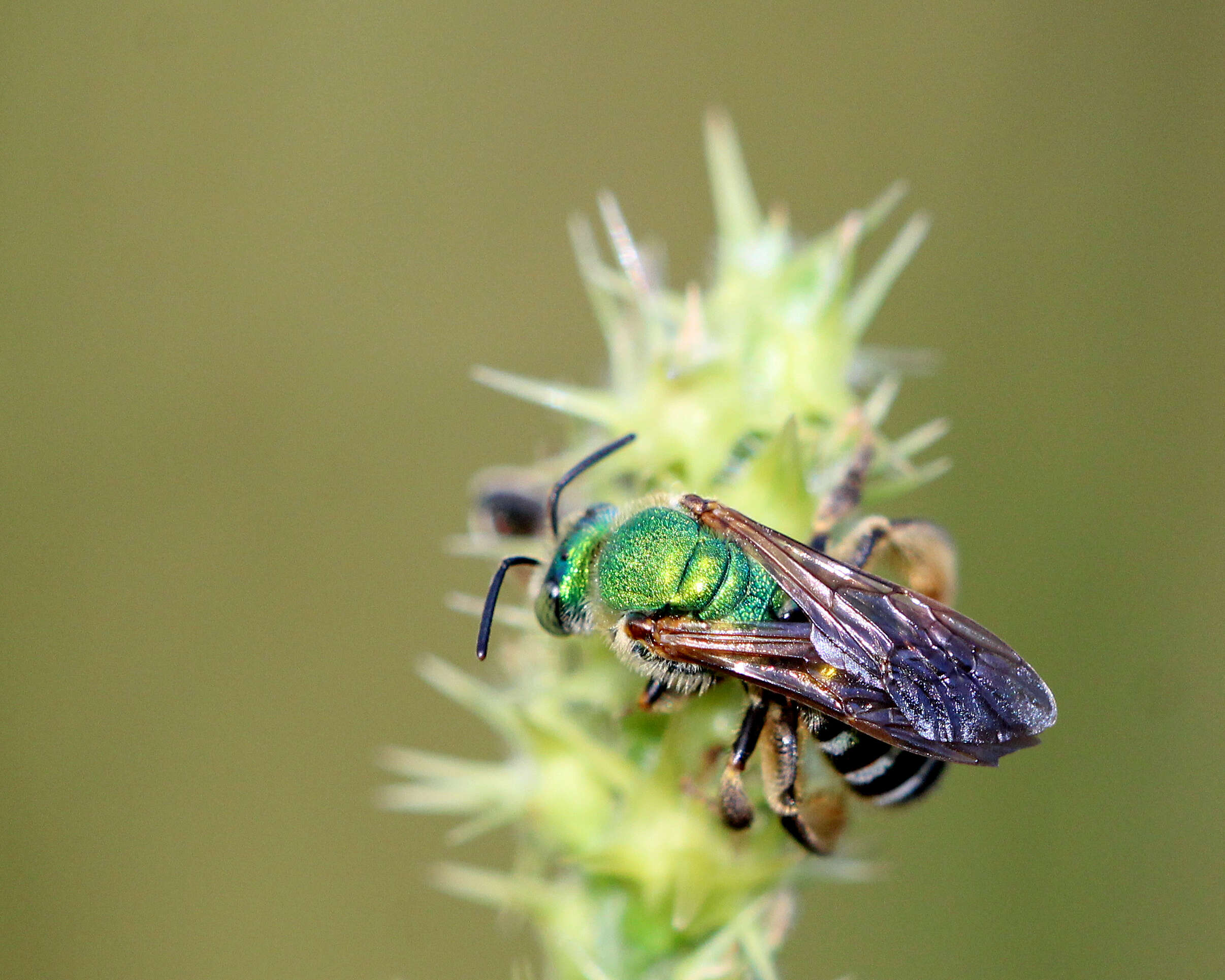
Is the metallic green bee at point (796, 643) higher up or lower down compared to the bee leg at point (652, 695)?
higher up

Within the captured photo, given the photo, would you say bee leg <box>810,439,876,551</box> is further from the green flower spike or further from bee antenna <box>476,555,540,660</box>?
bee antenna <box>476,555,540,660</box>

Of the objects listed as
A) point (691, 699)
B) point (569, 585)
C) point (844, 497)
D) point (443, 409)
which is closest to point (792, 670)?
point (691, 699)

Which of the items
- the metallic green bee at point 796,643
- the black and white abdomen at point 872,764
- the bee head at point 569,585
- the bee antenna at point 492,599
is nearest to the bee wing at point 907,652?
the metallic green bee at point 796,643

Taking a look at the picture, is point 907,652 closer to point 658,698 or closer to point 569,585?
point 658,698

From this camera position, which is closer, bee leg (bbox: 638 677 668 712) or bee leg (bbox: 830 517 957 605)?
bee leg (bbox: 638 677 668 712)

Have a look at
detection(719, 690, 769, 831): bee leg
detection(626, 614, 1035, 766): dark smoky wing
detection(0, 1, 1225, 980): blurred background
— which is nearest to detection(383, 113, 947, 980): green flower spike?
detection(719, 690, 769, 831): bee leg

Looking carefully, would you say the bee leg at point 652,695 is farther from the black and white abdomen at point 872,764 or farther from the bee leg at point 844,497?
the bee leg at point 844,497
